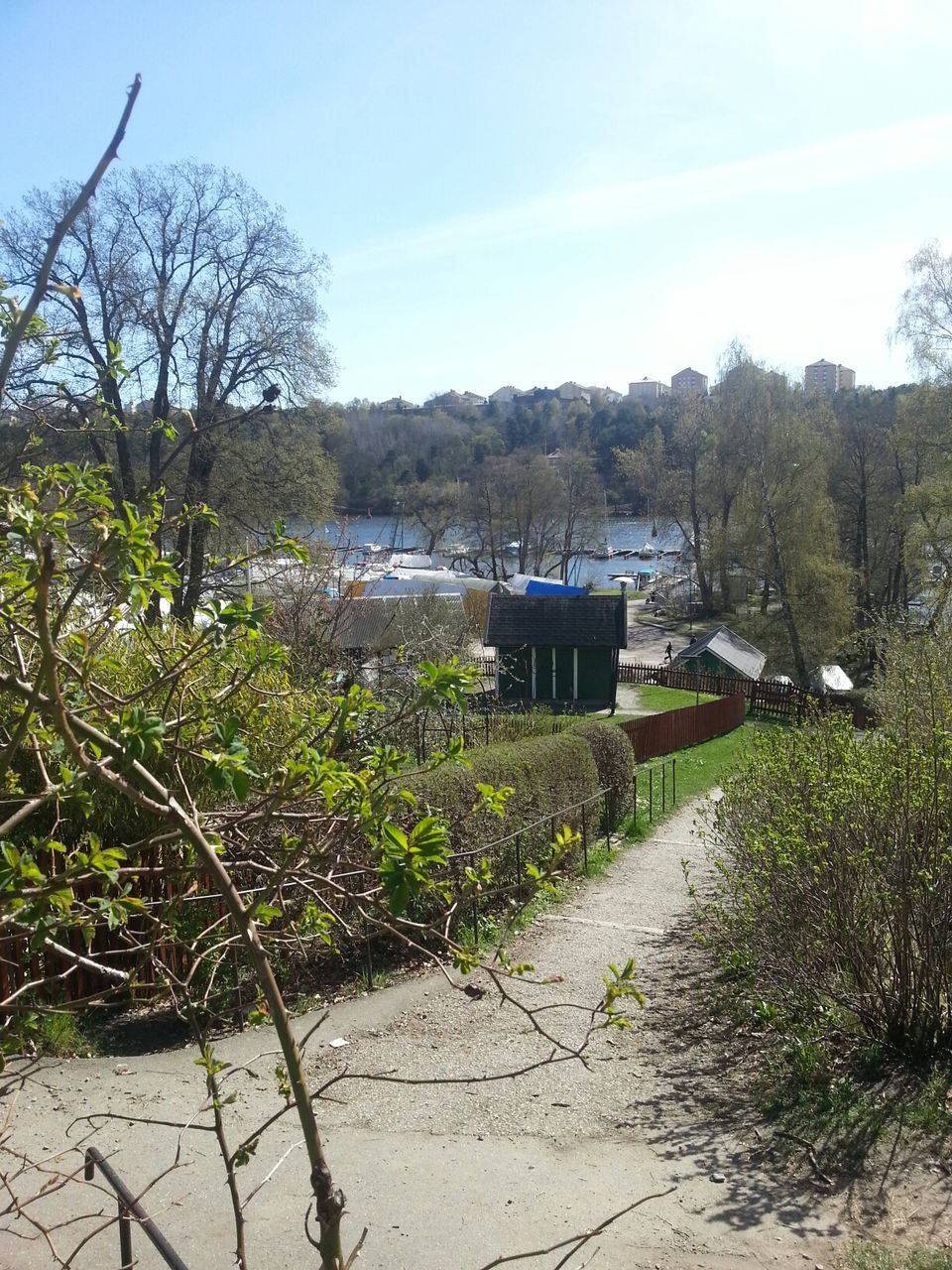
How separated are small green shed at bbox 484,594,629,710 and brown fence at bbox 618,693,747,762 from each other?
337cm

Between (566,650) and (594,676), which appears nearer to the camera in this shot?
(566,650)

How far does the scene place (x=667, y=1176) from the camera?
5.70 metres

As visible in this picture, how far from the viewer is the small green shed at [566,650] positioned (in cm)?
3200

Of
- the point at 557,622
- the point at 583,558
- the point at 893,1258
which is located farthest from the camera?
the point at 583,558

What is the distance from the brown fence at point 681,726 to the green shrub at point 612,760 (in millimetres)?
5347

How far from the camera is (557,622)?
32.3 metres

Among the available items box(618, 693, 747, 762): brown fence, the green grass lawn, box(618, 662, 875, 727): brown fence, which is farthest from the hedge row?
box(618, 662, 875, 727): brown fence

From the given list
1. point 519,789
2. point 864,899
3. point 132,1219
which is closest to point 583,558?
point 519,789

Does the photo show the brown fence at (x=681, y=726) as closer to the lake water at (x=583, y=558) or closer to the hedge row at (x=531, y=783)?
the hedge row at (x=531, y=783)

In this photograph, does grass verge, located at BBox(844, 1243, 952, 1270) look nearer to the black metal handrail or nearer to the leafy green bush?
the leafy green bush

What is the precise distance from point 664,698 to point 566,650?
16.0ft

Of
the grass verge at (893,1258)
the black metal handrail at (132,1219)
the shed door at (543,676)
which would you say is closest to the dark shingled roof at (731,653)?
the shed door at (543,676)

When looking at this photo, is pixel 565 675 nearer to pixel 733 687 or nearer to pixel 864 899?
pixel 733 687

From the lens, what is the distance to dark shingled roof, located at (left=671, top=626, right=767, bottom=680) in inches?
1524
